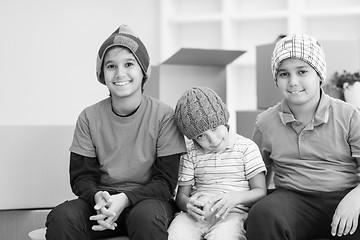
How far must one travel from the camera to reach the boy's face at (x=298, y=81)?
59.4 inches

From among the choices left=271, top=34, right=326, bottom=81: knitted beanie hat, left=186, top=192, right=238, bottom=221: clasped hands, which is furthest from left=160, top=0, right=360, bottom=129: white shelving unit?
left=186, top=192, right=238, bottom=221: clasped hands

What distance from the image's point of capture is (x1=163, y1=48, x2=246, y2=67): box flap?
6.00ft

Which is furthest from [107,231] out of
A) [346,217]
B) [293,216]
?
[346,217]

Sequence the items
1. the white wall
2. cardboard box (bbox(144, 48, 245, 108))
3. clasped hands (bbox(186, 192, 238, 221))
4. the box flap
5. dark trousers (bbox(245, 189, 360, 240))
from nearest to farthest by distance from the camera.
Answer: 1. dark trousers (bbox(245, 189, 360, 240))
2. clasped hands (bbox(186, 192, 238, 221))
3. the box flap
4. cardboard box (bbox(144, 48, 245, 108))
5. the white wall

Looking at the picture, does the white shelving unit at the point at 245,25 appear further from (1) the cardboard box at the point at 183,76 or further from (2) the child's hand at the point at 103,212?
(2) the child's hand at the point at 103,212

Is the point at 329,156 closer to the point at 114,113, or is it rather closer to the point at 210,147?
the point at 210,147

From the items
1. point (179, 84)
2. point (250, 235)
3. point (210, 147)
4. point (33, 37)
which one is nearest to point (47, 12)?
point (33, 37)

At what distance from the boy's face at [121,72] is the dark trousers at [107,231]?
310 millimetres

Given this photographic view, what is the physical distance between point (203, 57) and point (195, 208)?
605mm

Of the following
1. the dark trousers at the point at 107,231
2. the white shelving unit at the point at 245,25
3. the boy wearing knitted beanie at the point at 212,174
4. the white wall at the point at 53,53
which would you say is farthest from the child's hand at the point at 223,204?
the white wall at the point at 53,53

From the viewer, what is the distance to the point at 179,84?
1.96 meters

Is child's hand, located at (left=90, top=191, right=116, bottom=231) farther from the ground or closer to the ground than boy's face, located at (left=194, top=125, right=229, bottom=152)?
closer to the ground

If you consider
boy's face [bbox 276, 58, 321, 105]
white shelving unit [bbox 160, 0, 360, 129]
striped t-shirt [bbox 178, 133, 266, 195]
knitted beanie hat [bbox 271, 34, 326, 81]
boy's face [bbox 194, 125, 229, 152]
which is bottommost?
striped t-shirt [bbox 178, 133, 266, 195]

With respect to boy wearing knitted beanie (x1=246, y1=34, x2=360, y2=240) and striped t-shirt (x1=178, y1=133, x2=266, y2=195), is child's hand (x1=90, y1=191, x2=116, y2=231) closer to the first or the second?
striped t-shirt (x1=178, y1=133, x2=266, y2=195)
